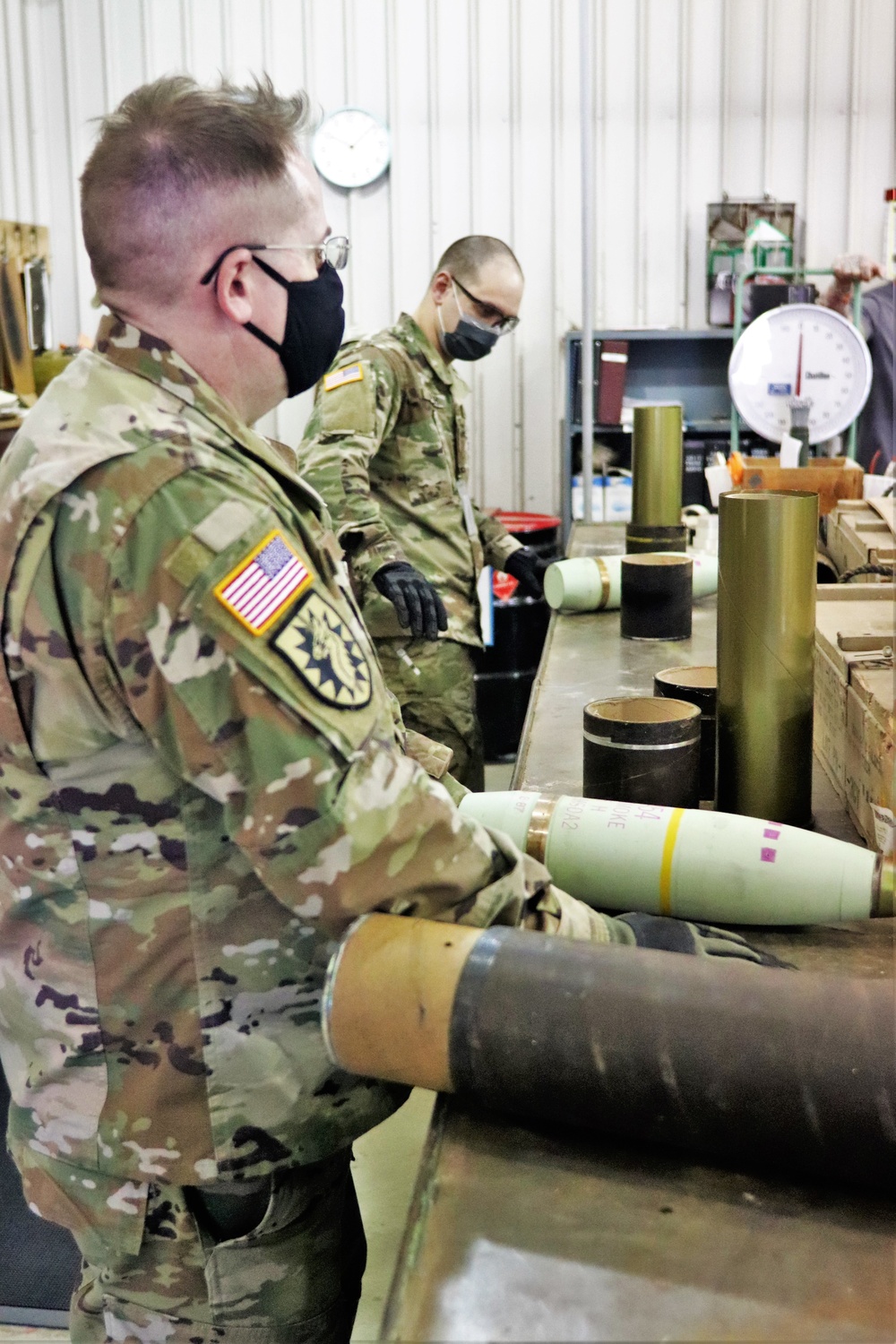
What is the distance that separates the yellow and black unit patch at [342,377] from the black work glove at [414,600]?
0.48m

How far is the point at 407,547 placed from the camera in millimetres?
2926

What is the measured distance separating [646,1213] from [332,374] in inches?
88.4

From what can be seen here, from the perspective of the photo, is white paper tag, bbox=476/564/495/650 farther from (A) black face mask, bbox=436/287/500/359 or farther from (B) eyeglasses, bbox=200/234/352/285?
(B) eyeglasses, bbox=200/234/352/285

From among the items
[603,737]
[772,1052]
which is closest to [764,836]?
[603,737]

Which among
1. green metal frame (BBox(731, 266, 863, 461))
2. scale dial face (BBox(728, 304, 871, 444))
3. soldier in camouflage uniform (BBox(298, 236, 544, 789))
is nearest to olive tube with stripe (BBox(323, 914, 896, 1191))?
soldier in camouflage uniform (BBox(298, 236, 544, 789))

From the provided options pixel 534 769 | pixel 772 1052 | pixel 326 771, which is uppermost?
pixel 326 771

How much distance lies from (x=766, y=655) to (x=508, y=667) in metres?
2.99

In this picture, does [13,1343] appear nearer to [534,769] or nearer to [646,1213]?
[534,769]

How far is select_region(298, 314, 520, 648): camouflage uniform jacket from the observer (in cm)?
258

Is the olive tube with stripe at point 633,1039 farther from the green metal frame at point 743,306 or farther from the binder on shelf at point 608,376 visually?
the binder on shelf at point 608,376

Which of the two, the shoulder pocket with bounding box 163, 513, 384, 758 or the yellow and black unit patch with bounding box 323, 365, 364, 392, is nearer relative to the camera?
the shoulder pocket with bounding box 163, 513, 384, 758

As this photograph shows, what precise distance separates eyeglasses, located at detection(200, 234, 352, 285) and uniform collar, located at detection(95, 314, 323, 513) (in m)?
0.08

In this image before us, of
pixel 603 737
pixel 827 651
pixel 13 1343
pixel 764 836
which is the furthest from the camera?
pixel 13 1343

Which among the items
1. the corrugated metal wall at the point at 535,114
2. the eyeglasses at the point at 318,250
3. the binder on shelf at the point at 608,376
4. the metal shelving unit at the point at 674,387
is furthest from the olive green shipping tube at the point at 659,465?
the corrugated metal wall at the point at 535,114
